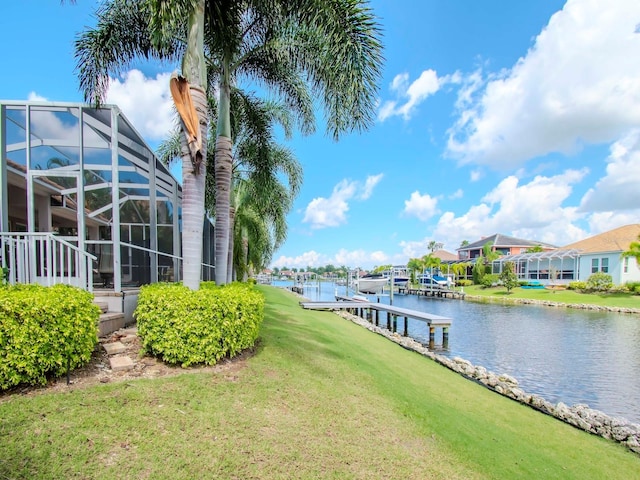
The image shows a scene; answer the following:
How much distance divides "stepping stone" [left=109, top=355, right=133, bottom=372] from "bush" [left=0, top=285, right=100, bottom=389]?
35 centimetres

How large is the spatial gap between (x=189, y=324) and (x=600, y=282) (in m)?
41.8

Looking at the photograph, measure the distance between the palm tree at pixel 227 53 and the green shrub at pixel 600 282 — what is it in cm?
3789

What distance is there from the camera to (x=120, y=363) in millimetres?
4477

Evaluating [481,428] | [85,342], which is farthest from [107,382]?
[481,428]

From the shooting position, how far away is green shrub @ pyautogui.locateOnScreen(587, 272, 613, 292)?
33562 mm

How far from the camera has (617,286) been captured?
33.5m

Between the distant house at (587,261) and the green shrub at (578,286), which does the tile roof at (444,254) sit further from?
the green shrub at (578,286)

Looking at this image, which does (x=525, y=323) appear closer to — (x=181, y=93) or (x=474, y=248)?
(x=181, y=93)

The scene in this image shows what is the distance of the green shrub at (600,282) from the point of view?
33.6 m

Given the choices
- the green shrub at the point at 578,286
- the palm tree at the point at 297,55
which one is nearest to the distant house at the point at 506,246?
the green shrub at the point at 578,286

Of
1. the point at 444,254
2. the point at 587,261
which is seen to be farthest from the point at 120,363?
the point at 444,254

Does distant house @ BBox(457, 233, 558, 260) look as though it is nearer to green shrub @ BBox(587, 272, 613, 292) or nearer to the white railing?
green shrub @ BBox(587, 272, 613, 292)

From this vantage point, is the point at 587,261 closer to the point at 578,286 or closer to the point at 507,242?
the point at 578,286

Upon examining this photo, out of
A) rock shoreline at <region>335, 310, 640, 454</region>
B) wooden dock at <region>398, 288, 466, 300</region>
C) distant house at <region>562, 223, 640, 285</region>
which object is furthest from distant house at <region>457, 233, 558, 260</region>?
rock shoreline at <region>335, 310, 640, 454</region>
